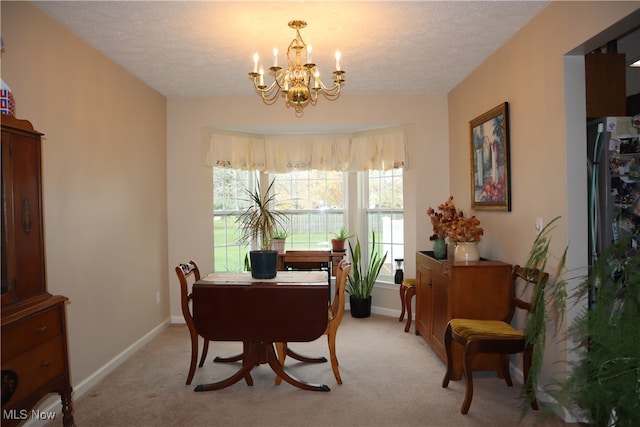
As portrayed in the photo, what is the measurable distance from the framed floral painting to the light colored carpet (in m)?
1.30

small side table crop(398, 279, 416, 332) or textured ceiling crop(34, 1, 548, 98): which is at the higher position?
textured ceiling crop(34, 1, 548, 98)

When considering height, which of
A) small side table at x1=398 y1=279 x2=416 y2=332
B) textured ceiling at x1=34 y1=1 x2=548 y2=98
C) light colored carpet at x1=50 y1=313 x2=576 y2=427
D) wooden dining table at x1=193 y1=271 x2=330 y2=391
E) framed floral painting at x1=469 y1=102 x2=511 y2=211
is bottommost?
light colored carpet at x1=50 y1=313 x2=576 y2=427

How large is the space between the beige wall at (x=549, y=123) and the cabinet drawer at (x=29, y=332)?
243cm

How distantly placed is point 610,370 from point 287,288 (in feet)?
6.99

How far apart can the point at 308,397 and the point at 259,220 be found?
80.9 inches

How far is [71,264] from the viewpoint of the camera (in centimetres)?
282

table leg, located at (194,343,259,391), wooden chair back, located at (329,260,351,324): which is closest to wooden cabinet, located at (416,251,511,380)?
wooden chair back, located at (329,260,351,324)

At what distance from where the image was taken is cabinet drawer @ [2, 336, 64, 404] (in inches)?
68.0

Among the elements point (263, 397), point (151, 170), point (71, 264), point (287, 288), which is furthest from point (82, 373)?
point (151, 170)

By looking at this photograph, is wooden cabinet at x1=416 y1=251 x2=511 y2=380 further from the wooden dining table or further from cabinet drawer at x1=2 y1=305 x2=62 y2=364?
cabinet drawer at x1=2 y1=305 x2=62 y2=364

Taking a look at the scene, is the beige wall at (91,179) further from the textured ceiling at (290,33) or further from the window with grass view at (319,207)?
the window with grass view at (319,207)

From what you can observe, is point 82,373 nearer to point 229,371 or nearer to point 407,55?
point 229,371

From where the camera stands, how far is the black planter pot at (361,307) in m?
4.78

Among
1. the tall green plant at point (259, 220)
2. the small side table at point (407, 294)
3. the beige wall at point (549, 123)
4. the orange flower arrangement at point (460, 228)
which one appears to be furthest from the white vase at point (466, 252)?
the tall green plant at point (259, 220)
